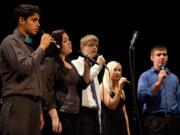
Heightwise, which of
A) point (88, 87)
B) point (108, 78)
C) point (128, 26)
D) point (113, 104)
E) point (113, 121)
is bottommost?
point (113, 121)

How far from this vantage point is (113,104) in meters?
4.32

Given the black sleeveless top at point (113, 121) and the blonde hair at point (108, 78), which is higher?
the blonde hair at point (108, 78)

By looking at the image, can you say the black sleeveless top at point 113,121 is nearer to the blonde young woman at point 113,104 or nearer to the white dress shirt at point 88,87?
the blonde young woman at point 113,104

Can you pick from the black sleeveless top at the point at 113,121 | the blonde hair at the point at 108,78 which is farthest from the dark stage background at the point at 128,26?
the black sleeveless top at the point at 113,121

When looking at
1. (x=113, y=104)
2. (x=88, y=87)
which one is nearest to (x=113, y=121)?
(x=113, y=104)

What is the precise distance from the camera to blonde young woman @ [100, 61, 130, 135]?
427 cm

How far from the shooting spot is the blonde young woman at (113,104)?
4.27 meters

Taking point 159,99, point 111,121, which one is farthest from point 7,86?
point 159,99

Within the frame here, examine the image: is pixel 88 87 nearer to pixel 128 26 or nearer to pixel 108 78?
pixel 108 78

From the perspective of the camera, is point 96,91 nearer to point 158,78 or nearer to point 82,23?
point 158,78

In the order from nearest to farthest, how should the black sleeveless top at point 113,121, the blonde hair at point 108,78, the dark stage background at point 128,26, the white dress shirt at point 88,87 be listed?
1. the white dress shirt at point 88,87
2. the black sleeveless top at point 113,121
3. the blonde hair at point 108,78
4. the dark stage background at point 128,26

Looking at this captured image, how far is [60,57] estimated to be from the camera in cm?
353

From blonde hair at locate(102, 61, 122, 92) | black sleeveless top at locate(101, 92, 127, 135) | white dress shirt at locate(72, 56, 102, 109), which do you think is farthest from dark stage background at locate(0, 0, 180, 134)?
white dress shirt at locate(72, 56, 102, 109)

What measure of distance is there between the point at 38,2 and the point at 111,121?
2.01m
